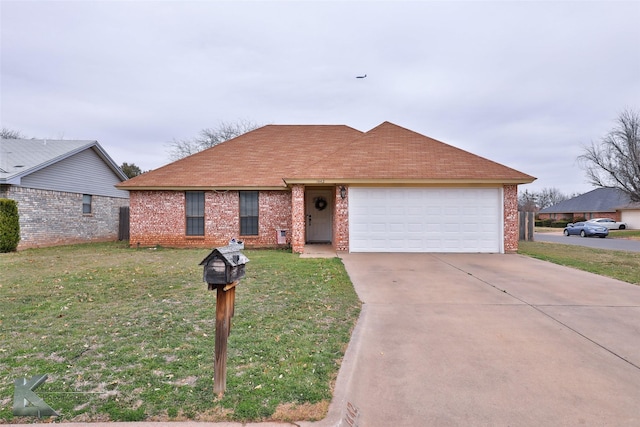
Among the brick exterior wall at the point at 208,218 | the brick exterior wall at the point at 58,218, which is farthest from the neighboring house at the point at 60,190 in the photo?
the brick exterior wall at the point at 208,218

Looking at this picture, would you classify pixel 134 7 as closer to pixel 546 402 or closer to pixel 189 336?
pixel 189 336

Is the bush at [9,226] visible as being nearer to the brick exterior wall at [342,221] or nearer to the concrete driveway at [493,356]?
the brick exterior wall at [342,221]

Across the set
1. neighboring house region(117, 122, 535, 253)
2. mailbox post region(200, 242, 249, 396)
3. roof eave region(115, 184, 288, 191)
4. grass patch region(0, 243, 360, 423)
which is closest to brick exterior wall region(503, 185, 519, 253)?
neighboring house region(117, 122, 535, 253)

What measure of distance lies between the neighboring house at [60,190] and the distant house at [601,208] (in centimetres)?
4691

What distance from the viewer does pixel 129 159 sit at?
144 ft

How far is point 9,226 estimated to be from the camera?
12.4 m

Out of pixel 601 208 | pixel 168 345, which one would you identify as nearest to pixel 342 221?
pixel 168 345

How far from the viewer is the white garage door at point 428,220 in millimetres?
11383

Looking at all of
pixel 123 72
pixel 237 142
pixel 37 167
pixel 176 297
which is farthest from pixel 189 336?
pixel 123 72

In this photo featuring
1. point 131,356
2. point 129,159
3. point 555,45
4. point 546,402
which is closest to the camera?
point 546,402

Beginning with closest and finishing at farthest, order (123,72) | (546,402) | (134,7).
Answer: (546,402)
(134,7)
(123,72)

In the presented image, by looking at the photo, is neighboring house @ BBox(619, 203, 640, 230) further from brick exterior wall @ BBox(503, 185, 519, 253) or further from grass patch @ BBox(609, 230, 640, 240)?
brick exterior wall @ BBox(503, 185, 519, 253)

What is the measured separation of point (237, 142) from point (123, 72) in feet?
20.4

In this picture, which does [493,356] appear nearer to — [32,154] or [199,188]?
[199,188]
